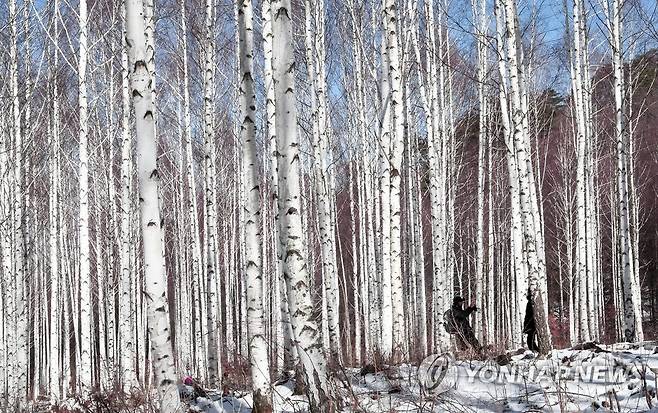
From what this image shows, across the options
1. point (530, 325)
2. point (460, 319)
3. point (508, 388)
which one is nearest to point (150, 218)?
point (508, 388)

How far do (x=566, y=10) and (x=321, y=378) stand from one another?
9628 millimetres

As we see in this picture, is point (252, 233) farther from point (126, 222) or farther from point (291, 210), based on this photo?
point (126, 222)

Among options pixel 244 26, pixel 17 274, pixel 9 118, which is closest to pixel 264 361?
pixel 244 26

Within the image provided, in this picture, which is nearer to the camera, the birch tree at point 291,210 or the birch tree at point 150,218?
the birch tree at point 291,210

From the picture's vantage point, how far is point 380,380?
5.45m

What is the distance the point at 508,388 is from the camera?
4.60 meters

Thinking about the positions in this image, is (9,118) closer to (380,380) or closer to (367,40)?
(367,40)

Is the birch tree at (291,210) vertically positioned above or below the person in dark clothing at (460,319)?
above

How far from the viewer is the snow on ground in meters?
3.82

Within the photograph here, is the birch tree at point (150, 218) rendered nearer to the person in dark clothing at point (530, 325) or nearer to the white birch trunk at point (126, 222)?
the white birch trunk at point (126, 222)

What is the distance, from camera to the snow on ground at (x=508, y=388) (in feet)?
12.5

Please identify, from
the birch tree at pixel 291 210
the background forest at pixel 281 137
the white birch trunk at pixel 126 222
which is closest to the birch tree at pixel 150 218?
the background forest at pixel 281 137

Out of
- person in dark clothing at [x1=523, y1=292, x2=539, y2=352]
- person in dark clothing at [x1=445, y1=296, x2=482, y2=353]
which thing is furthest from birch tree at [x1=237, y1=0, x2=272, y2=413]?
person in dark clothing at [x1=523, y1=292, x2=539, y2=352]

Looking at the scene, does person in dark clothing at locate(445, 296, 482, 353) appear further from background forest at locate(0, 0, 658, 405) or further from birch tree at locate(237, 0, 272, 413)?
birch tree at locate(237, 0, 272, 413)
